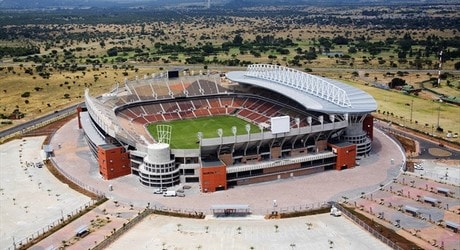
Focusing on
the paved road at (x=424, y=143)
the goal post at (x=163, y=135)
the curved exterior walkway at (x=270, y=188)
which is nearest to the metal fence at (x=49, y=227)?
the curved exterior walkway at (x=270, y=188)

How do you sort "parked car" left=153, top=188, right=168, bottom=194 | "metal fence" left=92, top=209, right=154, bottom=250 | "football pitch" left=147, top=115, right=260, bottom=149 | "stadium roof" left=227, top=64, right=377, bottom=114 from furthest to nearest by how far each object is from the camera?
"football pitch" left=147, top=115, right=260, bottom=149 < "stadium roof" left=227, top=64, right=377, bottom=114 < "parked car" left=153, top=188, right=168, bottom=194 < "metal fence" left=92, top=209, right=154, bottom=250

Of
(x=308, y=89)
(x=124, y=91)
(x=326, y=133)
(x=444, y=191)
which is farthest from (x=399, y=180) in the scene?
(x=124, y=91)

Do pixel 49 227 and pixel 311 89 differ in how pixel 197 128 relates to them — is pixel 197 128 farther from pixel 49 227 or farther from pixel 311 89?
pixel 49 227

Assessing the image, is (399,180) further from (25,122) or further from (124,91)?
(25,122)

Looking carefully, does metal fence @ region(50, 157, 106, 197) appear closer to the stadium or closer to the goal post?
the stadium

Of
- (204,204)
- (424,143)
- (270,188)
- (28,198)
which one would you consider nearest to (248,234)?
(204,204)

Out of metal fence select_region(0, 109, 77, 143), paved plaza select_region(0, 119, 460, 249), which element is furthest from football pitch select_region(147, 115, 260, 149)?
metal fence select_region(0, 109, 77, 143)
